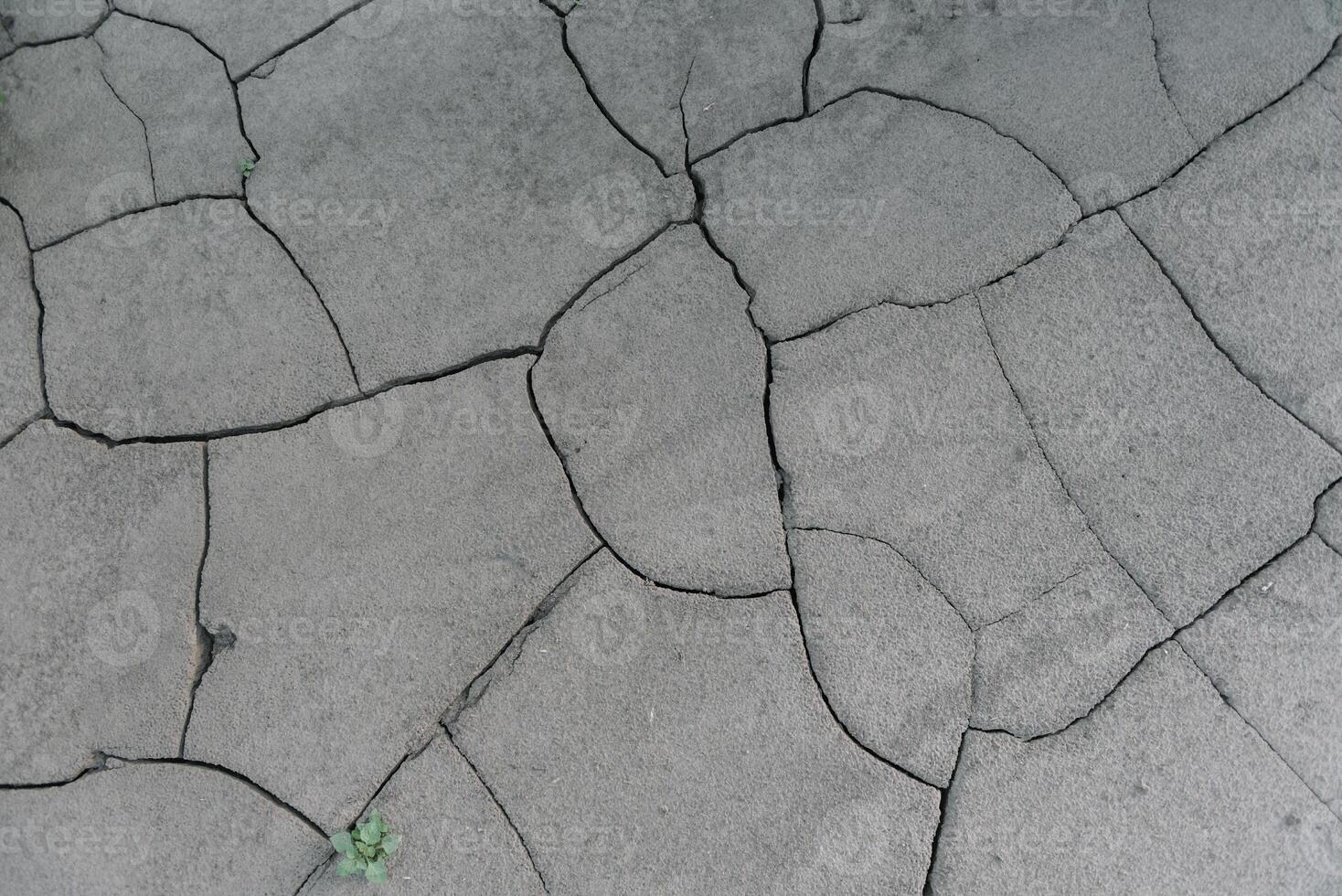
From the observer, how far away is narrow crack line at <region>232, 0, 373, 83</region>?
2.21m

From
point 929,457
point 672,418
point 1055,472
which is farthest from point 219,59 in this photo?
point 1055,472

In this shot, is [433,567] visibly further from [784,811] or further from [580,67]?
[580,67]

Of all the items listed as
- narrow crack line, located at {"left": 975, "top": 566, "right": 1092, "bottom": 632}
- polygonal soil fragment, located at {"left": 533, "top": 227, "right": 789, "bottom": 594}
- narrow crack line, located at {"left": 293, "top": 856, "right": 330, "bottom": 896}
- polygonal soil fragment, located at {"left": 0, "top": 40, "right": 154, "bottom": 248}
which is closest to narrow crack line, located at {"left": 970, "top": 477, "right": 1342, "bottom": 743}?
narrow crack line, located at {"left": 975, "top": 566, "right": 1092, "bottom": 632}

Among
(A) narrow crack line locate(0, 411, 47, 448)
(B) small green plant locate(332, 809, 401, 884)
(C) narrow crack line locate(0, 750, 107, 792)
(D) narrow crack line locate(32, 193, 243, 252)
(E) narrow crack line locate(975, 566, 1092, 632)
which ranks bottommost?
(B) small green plant locate(332, 809, 401, 884)

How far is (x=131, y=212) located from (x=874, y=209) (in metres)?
1.89

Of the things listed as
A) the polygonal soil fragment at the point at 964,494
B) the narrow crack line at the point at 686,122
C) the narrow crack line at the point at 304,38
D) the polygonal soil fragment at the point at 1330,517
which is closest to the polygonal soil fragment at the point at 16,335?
the narrow crack line at the point at 304,38

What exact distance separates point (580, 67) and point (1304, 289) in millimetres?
1875

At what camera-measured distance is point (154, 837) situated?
1.89 meters

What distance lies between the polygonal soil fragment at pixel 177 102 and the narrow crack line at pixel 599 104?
87cm

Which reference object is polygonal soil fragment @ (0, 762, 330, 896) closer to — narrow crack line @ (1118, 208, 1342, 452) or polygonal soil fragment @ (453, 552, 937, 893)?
polygonal soil fragment @ (453, 552, 937, 893)

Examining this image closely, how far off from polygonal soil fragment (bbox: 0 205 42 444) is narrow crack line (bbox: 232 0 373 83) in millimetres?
699

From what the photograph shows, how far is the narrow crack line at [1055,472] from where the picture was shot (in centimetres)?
193

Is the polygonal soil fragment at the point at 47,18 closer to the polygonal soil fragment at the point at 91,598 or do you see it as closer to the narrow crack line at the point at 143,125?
the narrow crack line at the point at 143,125

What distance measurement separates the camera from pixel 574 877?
6.06 ft
